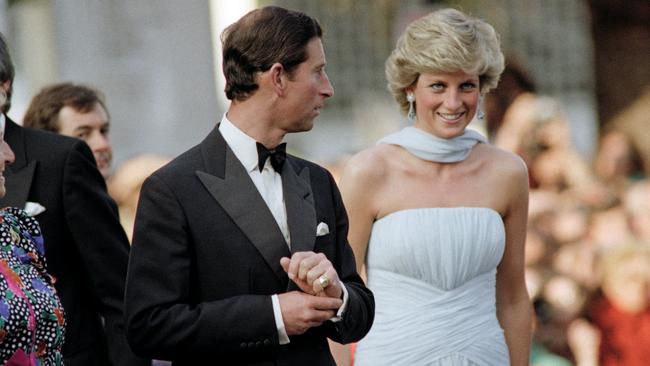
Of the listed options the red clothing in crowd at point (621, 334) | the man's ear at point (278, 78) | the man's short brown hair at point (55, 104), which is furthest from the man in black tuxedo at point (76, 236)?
the red clothing in crowd at point (621, 334)

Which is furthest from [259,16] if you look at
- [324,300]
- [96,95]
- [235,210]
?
[96,95]

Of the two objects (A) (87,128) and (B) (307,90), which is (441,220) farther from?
(A) (87,128)

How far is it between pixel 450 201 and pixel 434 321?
19.0 inches

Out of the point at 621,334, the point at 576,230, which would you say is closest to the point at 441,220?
the point at 621,334

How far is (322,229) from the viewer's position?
4.42m

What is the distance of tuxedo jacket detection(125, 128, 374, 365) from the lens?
4.13 m

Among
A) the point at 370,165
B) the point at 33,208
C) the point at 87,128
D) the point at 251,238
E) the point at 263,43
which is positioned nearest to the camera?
the point at 251,238

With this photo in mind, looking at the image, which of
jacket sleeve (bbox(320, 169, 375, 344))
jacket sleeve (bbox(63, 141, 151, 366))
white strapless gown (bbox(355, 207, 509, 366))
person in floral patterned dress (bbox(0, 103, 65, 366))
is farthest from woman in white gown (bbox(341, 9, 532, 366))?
person in floral patterned dress (bbox(0, 103, 65, 366))

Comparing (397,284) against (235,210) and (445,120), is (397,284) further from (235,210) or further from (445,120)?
(235,210)

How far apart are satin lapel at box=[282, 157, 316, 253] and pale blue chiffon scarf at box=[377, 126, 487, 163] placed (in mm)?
1438

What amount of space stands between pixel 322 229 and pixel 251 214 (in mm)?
268

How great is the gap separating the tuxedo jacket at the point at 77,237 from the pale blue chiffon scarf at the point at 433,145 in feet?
4.14

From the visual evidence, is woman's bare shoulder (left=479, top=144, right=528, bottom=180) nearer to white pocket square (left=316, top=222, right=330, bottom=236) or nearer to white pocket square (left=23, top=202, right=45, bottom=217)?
white pocket square (left=316, top=222, right=330, bottom=236)

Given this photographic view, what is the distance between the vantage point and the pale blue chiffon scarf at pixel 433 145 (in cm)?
585
